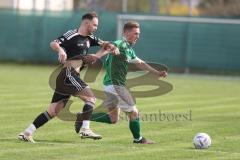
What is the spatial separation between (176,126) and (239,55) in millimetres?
18998

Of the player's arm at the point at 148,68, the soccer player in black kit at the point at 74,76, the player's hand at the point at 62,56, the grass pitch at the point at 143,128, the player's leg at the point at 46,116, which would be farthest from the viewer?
the player's arm at the point at 148,68

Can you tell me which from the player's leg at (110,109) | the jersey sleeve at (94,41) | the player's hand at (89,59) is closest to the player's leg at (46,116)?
the player's hand at (89,59)

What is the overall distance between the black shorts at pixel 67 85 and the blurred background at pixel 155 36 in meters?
21.5

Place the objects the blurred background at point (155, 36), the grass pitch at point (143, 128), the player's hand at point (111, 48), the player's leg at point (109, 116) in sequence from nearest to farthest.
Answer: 1. the grass pitch at point (143, 128)
2. the player's hand at point (111, 48)
3. the player's leg at point (109, 116)
4. the blurred background at point (155, 36)

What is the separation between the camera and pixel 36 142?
12062 millimetres

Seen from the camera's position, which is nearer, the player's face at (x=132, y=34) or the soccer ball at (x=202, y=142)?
the soccer ball at (x=202, y=142)

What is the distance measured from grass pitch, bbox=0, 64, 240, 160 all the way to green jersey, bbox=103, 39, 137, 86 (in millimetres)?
979

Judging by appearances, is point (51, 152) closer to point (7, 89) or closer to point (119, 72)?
point (119, 72)

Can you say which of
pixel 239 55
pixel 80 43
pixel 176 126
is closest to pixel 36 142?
pixel 80 43

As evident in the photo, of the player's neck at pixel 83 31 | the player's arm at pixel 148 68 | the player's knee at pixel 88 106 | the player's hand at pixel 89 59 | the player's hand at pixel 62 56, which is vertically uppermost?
the player's neck at pixel 83 31

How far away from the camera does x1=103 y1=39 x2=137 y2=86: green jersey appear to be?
41.3 feet

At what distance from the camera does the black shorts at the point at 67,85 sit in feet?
41.1

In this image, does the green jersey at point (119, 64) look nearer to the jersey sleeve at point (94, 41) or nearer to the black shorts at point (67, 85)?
the jersey sleeve at point (94, 41)

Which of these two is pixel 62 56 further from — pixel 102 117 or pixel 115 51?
pixel 102 117
